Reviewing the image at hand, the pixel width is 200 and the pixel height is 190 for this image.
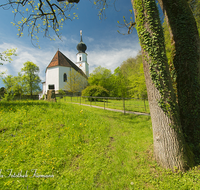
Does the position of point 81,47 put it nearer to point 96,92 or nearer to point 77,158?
A: point 96,92

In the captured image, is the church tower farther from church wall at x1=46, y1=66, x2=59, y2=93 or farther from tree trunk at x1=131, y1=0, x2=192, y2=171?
tree trunk at x1=131, y1=0, x2=192, y2=171

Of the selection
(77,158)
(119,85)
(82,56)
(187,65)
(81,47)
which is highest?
(81,47)

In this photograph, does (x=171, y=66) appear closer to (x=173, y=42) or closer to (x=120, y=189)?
(x=173, y=42)

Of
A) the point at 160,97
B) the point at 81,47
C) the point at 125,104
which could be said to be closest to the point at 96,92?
the point at 125,104

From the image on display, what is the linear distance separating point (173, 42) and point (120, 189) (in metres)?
3.98

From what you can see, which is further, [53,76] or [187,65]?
[53,76]

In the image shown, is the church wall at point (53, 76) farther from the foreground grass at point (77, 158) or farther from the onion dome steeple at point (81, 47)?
the foreground grass at point (77, 158)

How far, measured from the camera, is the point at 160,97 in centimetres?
247

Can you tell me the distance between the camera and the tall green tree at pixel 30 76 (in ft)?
94.2

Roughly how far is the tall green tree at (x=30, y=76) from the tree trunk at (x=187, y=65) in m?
33.8

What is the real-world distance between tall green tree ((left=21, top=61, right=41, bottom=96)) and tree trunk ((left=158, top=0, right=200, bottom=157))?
33.8 m

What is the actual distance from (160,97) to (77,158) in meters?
2.82

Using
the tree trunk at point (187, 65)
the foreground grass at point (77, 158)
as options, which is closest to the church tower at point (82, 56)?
the foreground grass at point (77, 158)

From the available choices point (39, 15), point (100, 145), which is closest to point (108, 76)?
point (39, 15)
